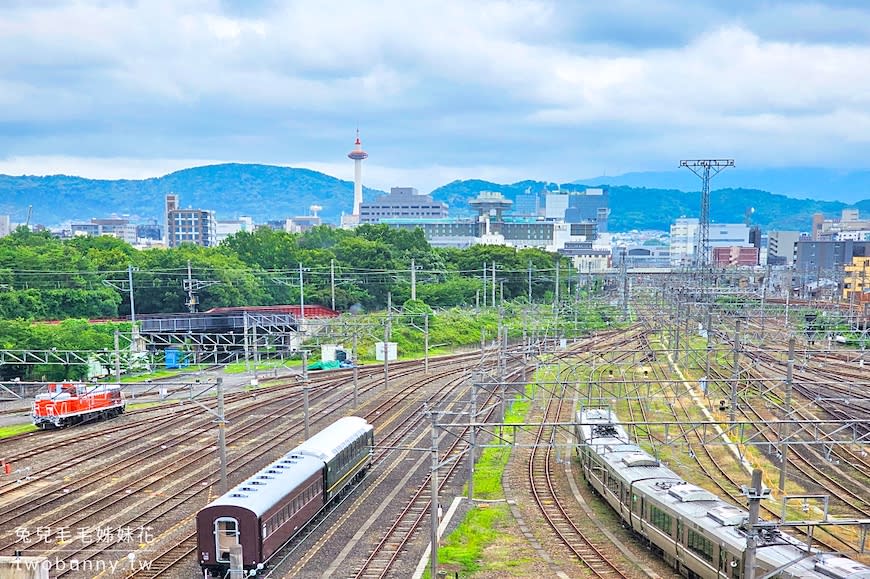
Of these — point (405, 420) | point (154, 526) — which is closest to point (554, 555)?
point (154, 526)

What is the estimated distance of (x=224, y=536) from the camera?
17344 mm

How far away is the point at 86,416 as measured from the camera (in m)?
35.2

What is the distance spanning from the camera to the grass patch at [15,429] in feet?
110

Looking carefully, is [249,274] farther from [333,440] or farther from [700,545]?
[700,545]

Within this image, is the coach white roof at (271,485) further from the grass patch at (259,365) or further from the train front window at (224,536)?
the grass patch at (259,365)

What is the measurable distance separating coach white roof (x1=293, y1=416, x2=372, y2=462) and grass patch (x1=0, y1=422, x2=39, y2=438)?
1619 cm

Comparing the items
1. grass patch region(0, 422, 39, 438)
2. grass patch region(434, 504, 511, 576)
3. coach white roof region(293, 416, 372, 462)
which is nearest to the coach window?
grass patch region(434, 504, 511, 576)

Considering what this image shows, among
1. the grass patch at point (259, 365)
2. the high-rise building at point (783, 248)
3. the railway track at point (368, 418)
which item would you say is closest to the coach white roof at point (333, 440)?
the railway track at point (368, 418)

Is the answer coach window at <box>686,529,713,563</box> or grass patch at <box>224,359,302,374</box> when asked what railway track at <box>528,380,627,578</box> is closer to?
coach window at <box>686,529,713,563</box>

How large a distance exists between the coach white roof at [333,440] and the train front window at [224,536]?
4.61m

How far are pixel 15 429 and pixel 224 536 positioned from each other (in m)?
21.6

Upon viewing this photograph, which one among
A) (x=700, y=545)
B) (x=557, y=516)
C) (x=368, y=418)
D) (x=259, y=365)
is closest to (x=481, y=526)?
(x=557, y=516)

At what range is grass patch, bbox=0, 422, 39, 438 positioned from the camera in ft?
110

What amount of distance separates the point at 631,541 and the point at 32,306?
4587 centimetres
